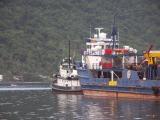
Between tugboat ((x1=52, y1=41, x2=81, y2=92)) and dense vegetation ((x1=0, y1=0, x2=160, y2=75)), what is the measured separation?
5154 cm

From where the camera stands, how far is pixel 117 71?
87.8 m

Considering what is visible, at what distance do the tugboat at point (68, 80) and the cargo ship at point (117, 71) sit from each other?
4.89 meters

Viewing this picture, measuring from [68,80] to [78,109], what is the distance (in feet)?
93.8

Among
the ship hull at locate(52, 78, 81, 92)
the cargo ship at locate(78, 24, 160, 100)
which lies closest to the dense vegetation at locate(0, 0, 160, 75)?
the ship hull at locate(52, 78, 81, 92)

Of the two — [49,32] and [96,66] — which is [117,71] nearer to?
[96,66]

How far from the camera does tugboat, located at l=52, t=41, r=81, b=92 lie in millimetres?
100188

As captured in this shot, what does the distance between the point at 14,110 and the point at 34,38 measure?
107m

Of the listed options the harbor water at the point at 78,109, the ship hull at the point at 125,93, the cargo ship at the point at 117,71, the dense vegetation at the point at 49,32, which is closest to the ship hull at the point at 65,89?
the cargo ship at the point at 117,71

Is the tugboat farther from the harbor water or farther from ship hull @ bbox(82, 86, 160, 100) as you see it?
the harbor water

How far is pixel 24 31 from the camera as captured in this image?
599ft

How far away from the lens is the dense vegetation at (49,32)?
16400cm

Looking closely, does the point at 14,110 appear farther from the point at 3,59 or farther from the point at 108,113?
the point at 3,59

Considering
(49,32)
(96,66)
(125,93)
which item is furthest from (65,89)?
(49,32)

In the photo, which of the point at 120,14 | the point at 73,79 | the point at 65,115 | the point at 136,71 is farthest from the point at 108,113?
the point at 120,14
